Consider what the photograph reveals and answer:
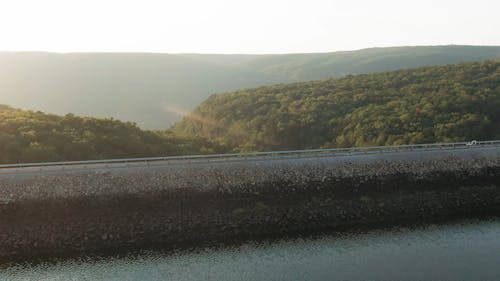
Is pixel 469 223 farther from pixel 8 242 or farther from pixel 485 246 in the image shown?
pixel 8 242

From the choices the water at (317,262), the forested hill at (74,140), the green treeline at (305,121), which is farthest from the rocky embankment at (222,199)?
the green treeline at (305,121)

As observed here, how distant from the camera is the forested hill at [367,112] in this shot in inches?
3410

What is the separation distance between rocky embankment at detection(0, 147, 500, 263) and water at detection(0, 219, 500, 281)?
131 inches

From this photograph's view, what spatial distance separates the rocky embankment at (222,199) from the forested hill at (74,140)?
1274cm

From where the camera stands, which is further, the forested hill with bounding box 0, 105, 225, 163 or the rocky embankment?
the forested hill with bounding box 0, 105, 225, 163

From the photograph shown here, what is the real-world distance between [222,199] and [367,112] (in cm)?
5818

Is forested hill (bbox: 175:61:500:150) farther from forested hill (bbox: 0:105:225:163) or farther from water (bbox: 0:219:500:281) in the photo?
water (bbox: 0:219:500:281)

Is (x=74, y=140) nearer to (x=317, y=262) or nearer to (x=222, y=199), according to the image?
(x=222, y=199)

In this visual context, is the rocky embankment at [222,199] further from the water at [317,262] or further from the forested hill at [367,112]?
the forested hill at [367,112]

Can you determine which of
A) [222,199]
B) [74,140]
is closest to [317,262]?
[222,199]

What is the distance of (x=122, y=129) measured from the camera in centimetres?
7356

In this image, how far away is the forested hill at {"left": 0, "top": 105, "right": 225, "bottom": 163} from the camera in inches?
2250

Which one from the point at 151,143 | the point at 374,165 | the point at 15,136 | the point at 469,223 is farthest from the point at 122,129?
the point at 469,223

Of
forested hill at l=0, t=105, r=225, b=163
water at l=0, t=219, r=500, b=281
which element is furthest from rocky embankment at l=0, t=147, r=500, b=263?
forested hill at l=0, t=105, r=225, b=163
